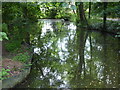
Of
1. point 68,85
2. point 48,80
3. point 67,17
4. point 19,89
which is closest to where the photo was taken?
point 19,89

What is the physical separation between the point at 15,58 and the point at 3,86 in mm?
2356

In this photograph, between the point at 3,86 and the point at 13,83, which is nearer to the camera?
the point at 3,86

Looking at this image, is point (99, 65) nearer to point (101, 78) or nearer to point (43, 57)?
point (101, 78)

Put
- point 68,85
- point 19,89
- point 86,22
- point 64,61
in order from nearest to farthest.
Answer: point 19,89, point 68,85, point 64,61, point 86,22

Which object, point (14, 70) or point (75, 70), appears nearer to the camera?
point (14, 70)

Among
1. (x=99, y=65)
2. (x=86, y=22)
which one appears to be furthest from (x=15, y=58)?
(x=86, y=22)

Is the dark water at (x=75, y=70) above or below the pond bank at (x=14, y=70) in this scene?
below

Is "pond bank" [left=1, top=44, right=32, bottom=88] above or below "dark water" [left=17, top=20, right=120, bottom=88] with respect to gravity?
above

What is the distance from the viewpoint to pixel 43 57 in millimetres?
9211

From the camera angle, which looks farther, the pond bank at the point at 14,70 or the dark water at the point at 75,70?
the dark water at the point at 75,70

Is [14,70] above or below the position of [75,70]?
above

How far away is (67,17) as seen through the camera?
40344 mm

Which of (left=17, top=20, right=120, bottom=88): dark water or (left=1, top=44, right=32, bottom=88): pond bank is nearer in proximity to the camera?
(left=1, top=44, right=32, bottom=88): pond bank

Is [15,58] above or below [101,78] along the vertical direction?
above
